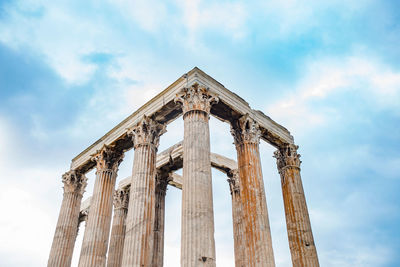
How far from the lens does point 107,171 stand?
24234 mm

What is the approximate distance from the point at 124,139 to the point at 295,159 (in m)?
11.9

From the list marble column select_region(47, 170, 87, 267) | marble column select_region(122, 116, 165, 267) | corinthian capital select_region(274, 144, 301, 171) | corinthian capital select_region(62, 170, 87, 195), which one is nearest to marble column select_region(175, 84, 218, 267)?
marble column select_region(122, 116, 165, 267)

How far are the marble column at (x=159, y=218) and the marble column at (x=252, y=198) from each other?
27.8 ft

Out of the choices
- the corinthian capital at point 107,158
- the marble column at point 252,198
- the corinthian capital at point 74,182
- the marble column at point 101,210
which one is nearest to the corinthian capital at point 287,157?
the marble column at point 252,198

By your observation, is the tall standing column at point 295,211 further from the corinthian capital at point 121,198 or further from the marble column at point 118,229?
the corinthian capital at point 121,198

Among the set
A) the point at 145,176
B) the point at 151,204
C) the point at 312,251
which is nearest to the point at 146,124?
the point at 145,176

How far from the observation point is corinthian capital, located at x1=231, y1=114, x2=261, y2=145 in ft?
70.0

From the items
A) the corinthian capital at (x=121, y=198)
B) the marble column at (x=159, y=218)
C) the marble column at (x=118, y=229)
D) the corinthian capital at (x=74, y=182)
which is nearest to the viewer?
the marble column at (x=159, y=218)

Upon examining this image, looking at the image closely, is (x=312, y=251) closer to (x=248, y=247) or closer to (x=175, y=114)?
(x=248, y=247)

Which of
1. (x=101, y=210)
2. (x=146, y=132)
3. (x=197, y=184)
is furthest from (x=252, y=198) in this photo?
(x=101, y=210)

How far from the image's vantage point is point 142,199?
19.2 meters

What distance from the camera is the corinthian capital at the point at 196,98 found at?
1917 cm

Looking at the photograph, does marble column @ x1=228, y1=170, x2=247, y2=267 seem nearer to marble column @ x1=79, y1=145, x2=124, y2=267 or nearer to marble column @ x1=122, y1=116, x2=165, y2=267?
marble column @ x1=122, y1=116, x2=165, y2=267

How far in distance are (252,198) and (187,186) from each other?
169 inches
